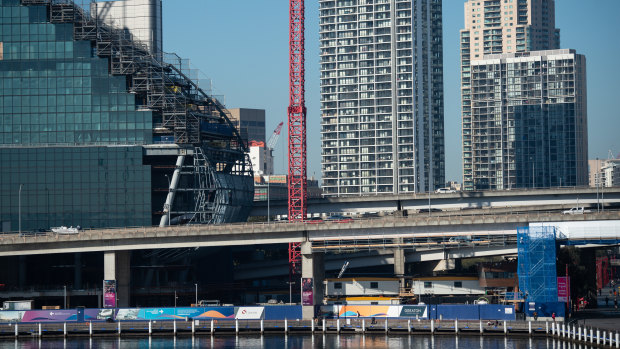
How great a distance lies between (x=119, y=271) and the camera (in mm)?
148625

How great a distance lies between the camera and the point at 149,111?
17912 cm

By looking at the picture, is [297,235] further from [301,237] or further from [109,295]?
[109,295]

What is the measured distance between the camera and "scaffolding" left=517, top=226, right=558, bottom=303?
411ft

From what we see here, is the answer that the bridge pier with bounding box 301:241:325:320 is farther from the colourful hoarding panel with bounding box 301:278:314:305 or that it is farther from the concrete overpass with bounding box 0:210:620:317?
the colourful hoarding panel with bounding box 301:278:314:305

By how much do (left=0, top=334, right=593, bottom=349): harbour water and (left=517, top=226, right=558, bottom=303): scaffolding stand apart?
39.9 ft

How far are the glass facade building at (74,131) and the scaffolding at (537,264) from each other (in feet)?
216

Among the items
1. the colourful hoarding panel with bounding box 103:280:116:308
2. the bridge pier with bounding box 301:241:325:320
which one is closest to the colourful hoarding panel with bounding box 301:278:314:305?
the bridge pier with bounding box 301:241:325:320

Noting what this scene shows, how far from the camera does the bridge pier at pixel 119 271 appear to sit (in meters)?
146

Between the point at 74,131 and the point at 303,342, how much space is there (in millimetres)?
79142

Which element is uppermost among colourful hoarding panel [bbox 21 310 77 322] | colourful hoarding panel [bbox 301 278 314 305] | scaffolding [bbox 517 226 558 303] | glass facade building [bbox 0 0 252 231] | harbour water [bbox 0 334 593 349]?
glass facade building [bbox 0 0 252 231]

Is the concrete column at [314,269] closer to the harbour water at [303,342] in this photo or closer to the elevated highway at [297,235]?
the elevated highway at [297,235]

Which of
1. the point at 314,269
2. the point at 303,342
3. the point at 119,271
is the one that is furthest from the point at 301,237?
the point at 303,342

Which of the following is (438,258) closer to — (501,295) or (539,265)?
(501,295)

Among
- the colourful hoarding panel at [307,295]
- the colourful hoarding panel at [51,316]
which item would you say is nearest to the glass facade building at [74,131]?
the colourful hoarding panel at [307,295]
